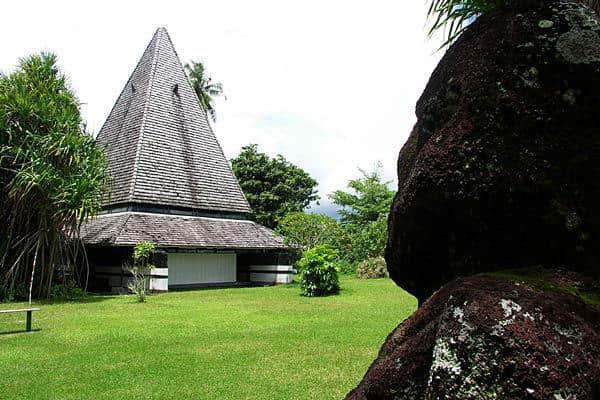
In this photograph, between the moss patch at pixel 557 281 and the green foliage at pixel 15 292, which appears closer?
the moss patch at pixel 557 281

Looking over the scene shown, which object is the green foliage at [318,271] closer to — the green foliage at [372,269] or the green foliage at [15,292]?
the green foliage at [15,292]

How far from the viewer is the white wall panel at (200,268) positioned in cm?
1936

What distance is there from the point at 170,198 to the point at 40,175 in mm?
6016

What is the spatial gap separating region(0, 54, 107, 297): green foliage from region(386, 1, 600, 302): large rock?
46.6ft

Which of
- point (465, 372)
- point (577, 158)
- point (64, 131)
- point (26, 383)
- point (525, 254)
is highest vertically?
point (64, 131)

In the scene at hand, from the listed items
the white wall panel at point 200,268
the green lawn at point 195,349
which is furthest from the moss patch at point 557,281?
the white wall panel at point 200,268

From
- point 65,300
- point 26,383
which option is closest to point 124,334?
point 26,383

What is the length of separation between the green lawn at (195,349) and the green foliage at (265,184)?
67.6 ft

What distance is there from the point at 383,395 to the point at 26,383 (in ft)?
18.7

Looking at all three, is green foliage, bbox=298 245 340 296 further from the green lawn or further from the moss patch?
the moss patch

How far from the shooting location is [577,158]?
7.13 ft

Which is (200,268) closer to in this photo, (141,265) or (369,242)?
(141,265)

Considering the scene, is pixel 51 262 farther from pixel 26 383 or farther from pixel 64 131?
pixel 26 383

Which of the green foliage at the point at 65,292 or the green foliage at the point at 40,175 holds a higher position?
the green foliage at the point at 40,175
